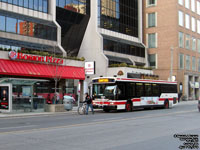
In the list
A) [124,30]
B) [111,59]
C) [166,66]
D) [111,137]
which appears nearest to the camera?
[111,137]

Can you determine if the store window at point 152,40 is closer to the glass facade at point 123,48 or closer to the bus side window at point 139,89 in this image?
the glass facade at point 123,48

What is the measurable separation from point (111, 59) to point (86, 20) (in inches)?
289

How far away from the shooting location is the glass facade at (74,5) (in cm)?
4153

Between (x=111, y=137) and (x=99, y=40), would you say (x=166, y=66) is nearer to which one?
(x=99, y=40)

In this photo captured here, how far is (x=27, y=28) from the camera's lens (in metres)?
35.7

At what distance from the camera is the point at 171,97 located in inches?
1262

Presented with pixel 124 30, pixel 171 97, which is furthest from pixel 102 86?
pixel 124 30

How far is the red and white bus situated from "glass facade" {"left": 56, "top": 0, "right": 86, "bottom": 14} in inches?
770

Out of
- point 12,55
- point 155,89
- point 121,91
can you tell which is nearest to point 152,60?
point 155,89

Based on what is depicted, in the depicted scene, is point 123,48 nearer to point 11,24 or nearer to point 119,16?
point 119,16

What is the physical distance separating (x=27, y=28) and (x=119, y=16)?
20061mm

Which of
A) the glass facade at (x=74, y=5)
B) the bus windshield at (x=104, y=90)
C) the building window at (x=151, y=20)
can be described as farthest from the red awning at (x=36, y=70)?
the building window at (x=151, y=20)

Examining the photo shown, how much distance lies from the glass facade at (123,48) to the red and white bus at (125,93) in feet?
61.7

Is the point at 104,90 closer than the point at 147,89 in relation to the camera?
Yes
